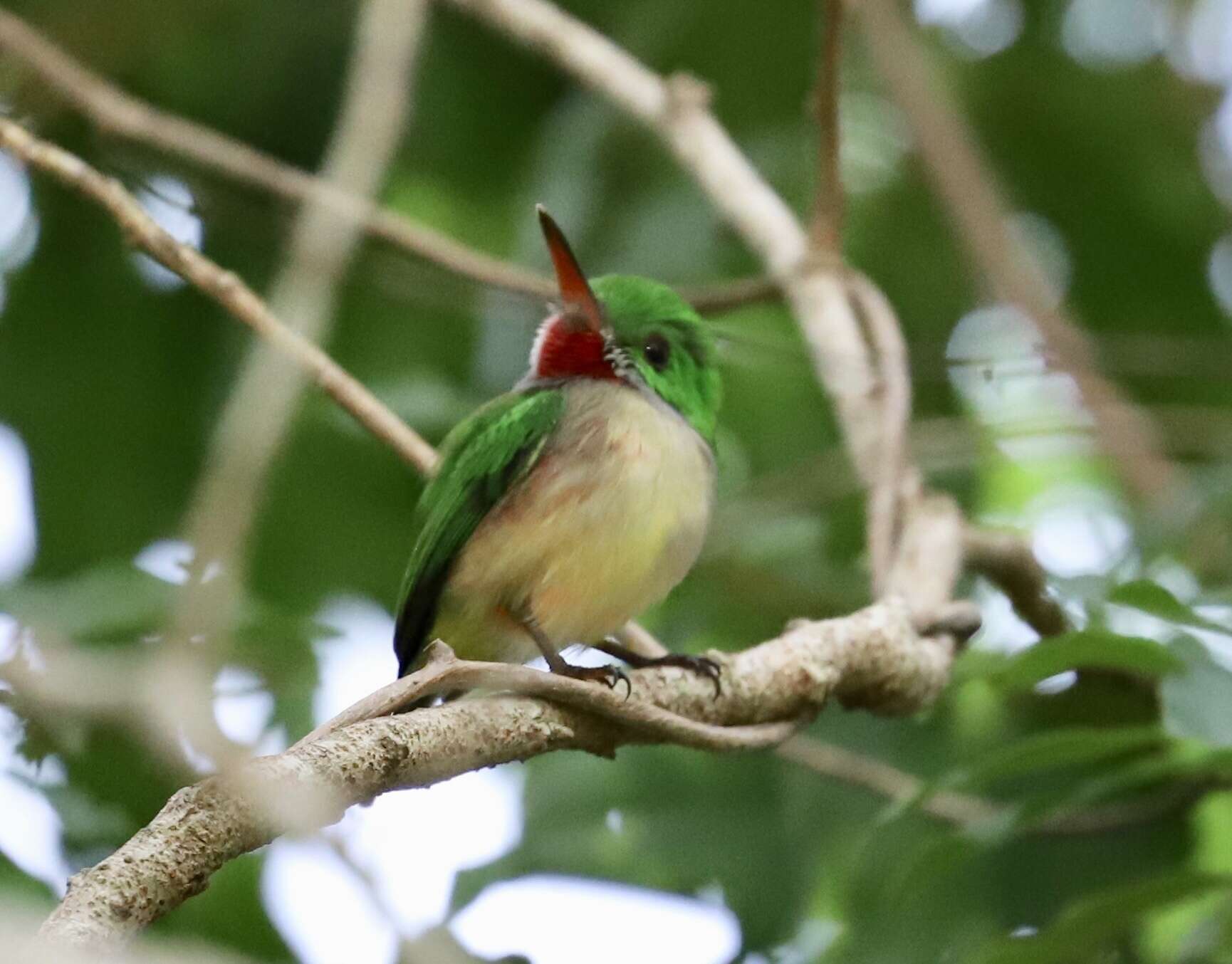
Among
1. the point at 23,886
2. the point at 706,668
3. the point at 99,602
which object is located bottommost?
the point at 23,886

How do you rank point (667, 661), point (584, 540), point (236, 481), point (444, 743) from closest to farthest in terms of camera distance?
point (236, 481) < point (444, 743) < point (667, 661) < point (584, 540)

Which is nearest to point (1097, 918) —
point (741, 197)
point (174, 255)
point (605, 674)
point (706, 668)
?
point (706, 668)

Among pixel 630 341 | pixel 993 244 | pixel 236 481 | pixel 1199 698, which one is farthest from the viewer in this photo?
pixel 993 244

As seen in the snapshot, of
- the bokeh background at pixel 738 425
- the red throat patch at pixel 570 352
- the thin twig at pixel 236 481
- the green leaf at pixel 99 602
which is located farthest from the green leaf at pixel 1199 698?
the green leaf at pixel 99 602

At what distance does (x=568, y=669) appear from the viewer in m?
2.68

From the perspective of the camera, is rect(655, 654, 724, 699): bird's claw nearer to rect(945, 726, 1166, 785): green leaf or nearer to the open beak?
rect(945, 726, 1166, 785): green leaf

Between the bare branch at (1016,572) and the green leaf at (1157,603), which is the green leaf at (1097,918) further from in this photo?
the bare branch at (1016,572)

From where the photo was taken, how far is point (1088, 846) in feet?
10.2

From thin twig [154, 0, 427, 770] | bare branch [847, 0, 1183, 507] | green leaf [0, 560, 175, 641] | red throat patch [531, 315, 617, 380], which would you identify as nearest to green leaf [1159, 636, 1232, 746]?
thin twig [154, 0, 427, 770]

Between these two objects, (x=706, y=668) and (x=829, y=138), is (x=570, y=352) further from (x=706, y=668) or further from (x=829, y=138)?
(x=706, y=668)

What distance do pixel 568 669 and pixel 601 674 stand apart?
19 cm

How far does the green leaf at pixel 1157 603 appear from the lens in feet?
6.87

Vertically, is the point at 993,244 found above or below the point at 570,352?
above

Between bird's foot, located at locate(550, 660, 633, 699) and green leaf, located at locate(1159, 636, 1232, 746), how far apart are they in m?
0.68
